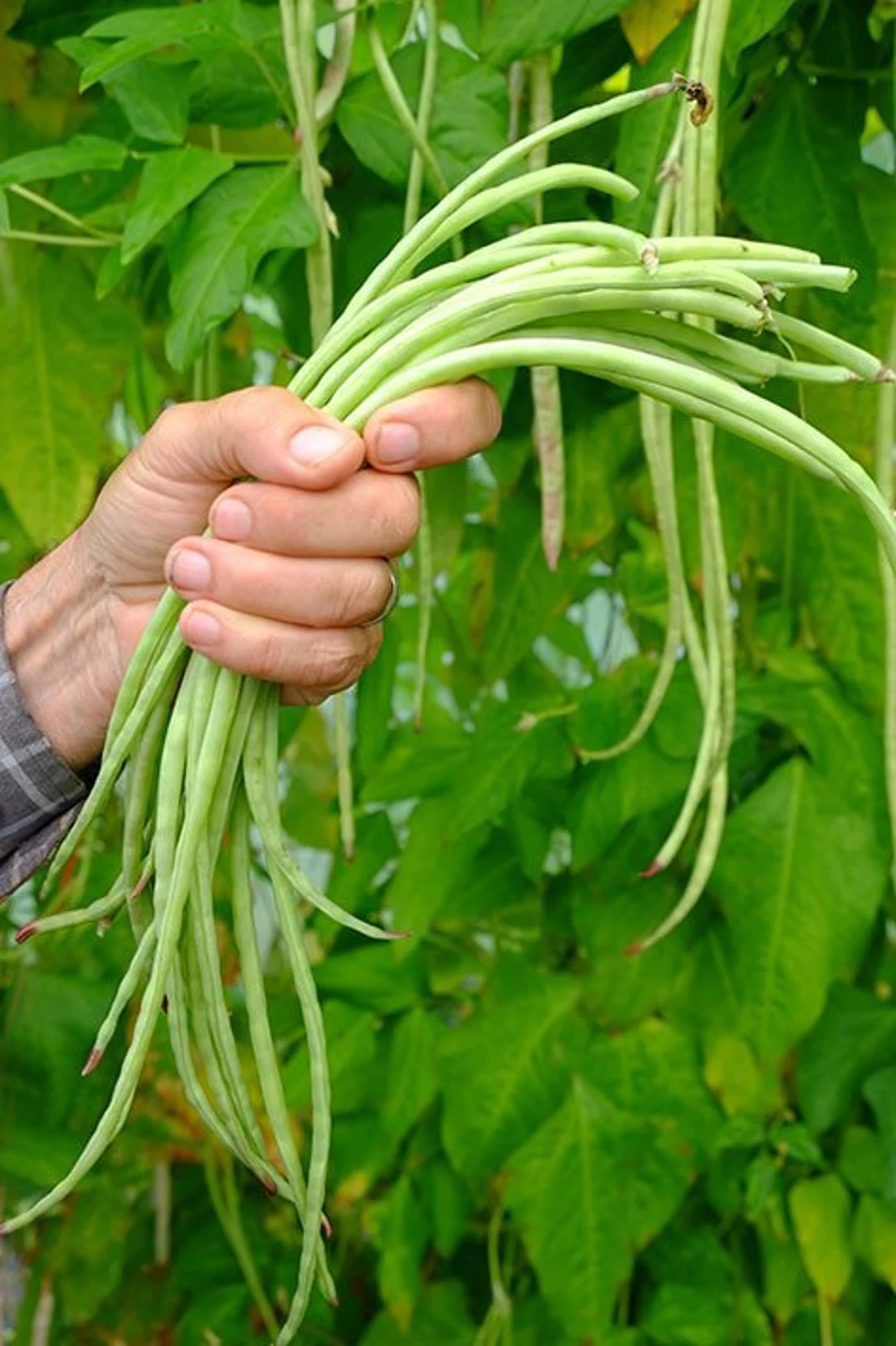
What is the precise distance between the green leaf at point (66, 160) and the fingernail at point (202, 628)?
11.6 inches

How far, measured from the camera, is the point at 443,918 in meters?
1.12

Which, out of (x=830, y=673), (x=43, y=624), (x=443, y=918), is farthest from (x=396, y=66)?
(x=443, y=918)

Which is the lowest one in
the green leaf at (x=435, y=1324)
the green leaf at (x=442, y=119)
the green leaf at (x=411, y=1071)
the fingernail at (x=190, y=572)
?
the green leaf at (x=435, y=1324)

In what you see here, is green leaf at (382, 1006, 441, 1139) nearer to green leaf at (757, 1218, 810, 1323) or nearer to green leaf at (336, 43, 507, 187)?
green leaf at (757, 1218, 810, 1323)

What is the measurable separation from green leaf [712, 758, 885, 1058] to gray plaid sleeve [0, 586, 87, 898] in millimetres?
353

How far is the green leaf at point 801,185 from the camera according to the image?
0.79 metres

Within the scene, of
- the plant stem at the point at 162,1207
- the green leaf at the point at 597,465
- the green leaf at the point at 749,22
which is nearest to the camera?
the green leaf at the point at 749,22

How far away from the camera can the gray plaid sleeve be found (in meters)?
0.77

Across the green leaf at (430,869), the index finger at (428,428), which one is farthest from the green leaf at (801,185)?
the green leaf at (430,869)

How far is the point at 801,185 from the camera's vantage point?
80cm

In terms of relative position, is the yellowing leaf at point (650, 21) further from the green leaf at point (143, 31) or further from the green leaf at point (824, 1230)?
the green leaf at point (824, 1230)

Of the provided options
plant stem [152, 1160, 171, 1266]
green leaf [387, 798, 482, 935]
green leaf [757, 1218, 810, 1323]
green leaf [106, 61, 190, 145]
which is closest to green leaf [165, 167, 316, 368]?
green leaf [106, 61, 190, 145]

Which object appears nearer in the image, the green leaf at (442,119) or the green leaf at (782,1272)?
the green leaf at (442,119)

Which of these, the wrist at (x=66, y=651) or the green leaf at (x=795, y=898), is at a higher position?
the wrist at (x=66, y=651)
